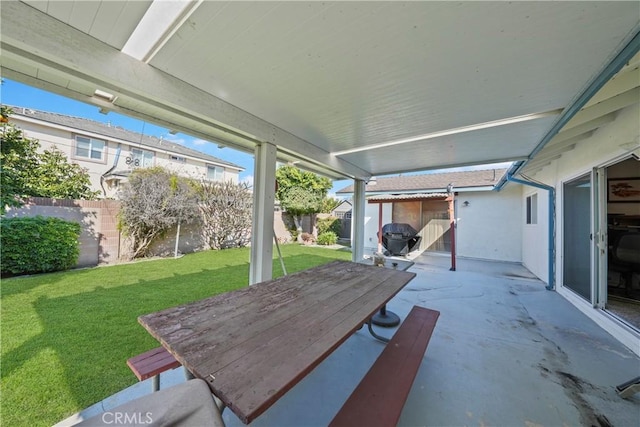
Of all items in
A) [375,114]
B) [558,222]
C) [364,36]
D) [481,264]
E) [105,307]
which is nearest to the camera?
[364,36]

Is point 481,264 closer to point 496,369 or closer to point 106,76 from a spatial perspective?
point 496,369

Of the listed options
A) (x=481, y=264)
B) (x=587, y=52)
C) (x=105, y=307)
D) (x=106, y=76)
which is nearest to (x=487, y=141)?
(x=587, y=52)

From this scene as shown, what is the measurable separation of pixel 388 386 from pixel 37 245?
7.50 metres

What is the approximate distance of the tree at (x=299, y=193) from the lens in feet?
43.2

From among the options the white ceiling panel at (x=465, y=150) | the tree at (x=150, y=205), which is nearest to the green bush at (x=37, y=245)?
the tree at (x=150, y=205)

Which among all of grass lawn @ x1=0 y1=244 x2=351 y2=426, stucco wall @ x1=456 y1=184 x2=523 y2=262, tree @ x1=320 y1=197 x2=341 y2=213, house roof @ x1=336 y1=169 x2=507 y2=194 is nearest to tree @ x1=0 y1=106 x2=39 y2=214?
grass lawn @ x1=0 y1=244 x2=351 y2=426

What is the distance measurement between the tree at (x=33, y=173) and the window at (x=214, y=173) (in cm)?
524

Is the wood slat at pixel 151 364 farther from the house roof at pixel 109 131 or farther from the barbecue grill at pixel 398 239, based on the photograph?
the barbecue grill at pixel 398 239

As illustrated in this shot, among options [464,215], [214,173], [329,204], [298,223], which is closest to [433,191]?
[464,215]

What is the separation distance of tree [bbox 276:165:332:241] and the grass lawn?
Answer: 7.44m

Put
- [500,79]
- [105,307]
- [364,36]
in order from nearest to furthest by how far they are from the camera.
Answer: [364,36] < [500,79] < [105,307]

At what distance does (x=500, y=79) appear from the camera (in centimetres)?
222

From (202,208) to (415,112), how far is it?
8.55 m

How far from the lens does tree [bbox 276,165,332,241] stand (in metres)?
13.2
